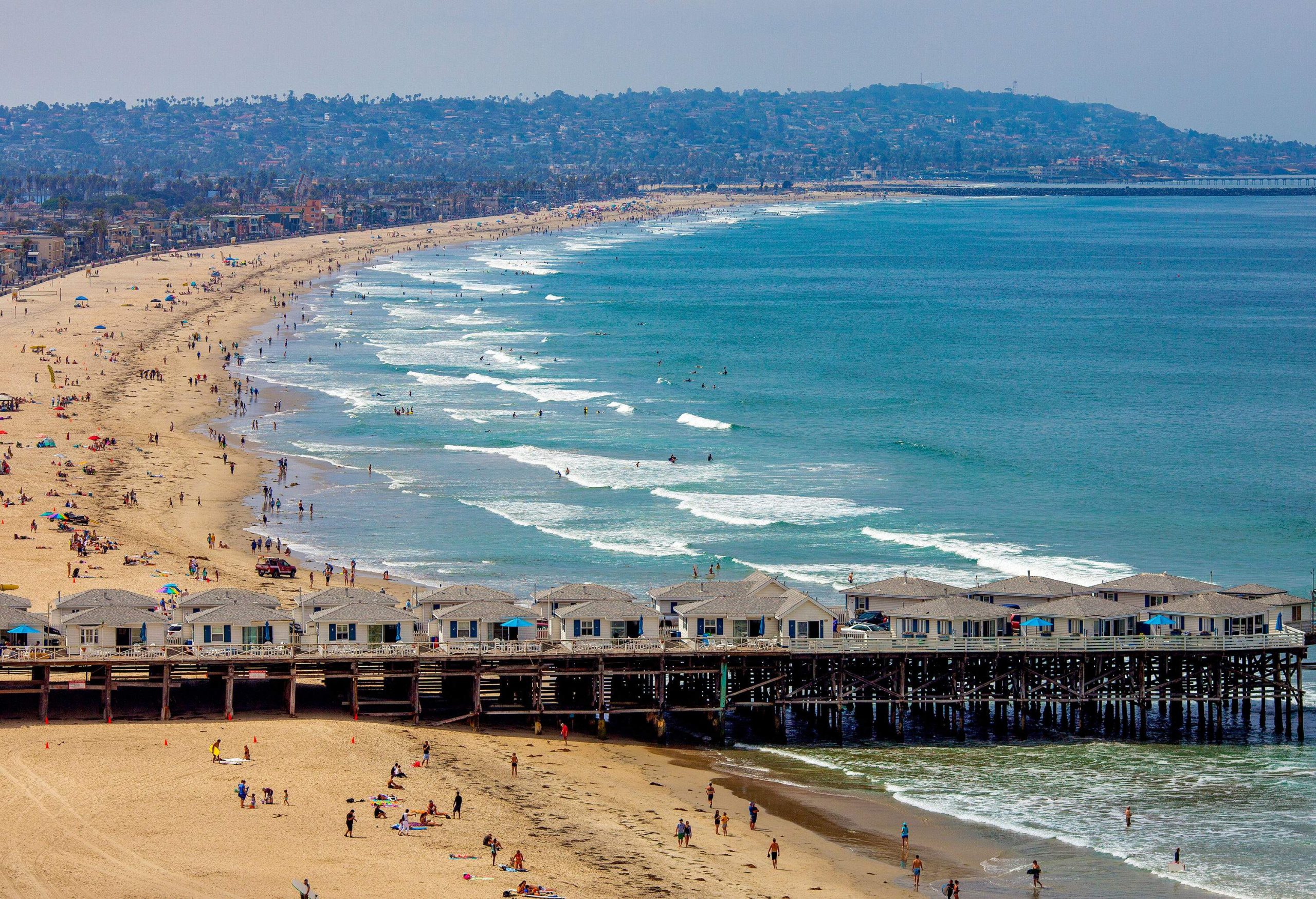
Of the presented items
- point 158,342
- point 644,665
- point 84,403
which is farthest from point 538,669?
point 158,342

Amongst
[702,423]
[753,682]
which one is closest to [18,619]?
[753,682]

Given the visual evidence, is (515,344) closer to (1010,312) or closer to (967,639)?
(1010,312)

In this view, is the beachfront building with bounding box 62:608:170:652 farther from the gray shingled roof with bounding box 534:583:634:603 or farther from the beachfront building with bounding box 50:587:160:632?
the gray shingled roof with bounding box 534:583:634:603

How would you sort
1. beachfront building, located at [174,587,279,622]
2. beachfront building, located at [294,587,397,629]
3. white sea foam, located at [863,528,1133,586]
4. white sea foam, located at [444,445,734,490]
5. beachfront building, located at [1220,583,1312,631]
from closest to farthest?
beachfront building, located at [174,587,279,622]
beachfront building, located at [294,587,397,629]
beachfront building, located at [1220,583,1312,631]
white sea foam, located at [863,528,1133,586]
white sea foam, located at [444,445,734,490]

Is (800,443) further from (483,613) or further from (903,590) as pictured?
(483,613)

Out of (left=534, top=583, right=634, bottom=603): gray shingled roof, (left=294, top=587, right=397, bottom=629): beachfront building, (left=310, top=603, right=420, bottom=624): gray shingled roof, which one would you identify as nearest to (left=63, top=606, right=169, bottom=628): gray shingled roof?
(left=294, top=587, right=397, bottom=629): beachfront building

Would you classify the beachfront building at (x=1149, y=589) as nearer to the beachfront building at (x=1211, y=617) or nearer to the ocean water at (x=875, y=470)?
the beachfront building at (x=1211, y=617)

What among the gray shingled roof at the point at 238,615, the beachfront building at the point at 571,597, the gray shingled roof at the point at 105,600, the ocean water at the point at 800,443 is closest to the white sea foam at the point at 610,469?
the ocean water at the point at 800,443
